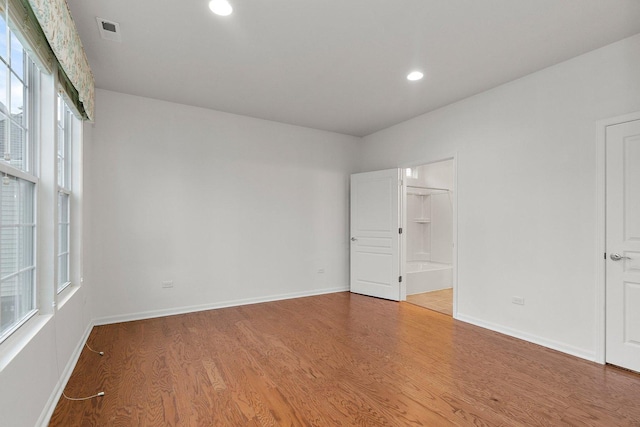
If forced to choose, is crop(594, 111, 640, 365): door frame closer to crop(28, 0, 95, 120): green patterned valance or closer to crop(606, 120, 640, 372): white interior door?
crop(606, 120, 640, 372): white interior door

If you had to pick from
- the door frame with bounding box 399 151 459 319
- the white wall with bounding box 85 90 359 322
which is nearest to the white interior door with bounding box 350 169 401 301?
the door frame with bounding box 399 151 459 319

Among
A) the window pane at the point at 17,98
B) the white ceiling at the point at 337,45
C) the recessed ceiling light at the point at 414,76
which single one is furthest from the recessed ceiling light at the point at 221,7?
the recessed ceiling light at the point at 414,76

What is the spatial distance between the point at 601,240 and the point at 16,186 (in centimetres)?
438

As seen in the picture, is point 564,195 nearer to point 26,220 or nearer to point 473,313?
point 473,313

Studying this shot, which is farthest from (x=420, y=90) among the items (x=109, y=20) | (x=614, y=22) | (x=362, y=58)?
(x=109, y=20)

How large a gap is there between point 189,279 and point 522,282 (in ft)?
13.2

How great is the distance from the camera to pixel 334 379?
249cm

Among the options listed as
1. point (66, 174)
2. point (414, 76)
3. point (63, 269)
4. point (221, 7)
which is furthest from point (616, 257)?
point (66, 174)

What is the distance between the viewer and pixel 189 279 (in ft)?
14.0

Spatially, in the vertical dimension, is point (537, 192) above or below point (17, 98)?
below

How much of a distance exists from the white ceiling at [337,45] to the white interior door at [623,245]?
35.9 inches

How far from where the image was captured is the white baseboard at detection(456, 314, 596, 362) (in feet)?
9.47

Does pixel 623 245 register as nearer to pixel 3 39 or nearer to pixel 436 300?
pixel 436 300

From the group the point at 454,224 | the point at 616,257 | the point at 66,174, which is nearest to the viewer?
the point at 616,257
